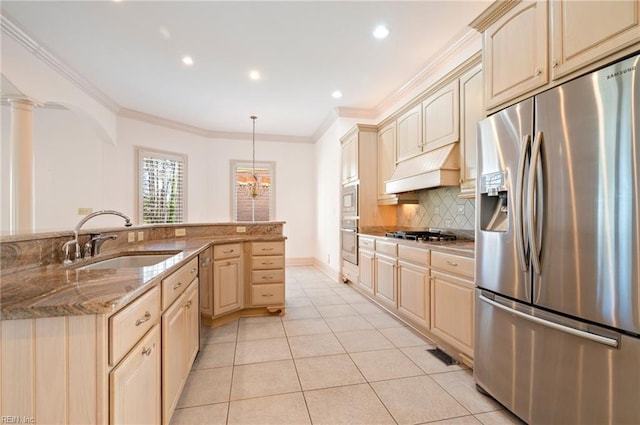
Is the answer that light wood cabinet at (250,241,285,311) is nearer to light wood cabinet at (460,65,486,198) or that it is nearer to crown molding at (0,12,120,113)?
light wood cabinet at (460,65,486,198)

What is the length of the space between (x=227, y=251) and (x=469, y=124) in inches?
104

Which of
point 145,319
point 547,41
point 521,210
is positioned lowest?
point 145,319

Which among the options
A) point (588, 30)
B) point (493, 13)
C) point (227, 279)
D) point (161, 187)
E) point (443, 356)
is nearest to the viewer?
point (588, 30)

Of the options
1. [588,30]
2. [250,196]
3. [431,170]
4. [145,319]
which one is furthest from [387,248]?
[250,196]

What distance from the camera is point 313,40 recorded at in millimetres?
3031

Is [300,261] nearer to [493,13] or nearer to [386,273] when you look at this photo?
[386,273]

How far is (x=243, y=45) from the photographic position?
123 inches

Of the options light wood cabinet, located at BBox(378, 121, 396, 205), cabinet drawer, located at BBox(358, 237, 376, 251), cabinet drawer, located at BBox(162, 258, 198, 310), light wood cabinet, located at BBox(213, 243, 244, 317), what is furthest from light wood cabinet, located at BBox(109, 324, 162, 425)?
light wood cabinet, located at BBox(378, 121, 396, 205)

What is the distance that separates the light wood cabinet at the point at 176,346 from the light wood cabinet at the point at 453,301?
6.35 feet

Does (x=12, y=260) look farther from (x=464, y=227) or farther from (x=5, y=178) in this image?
(x=5, y=178)

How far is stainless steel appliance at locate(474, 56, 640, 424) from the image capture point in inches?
45.7

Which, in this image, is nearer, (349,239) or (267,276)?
(267,276)

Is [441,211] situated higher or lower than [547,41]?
lower

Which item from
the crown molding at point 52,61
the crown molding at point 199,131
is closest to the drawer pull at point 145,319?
the crown molding at point 52,61
